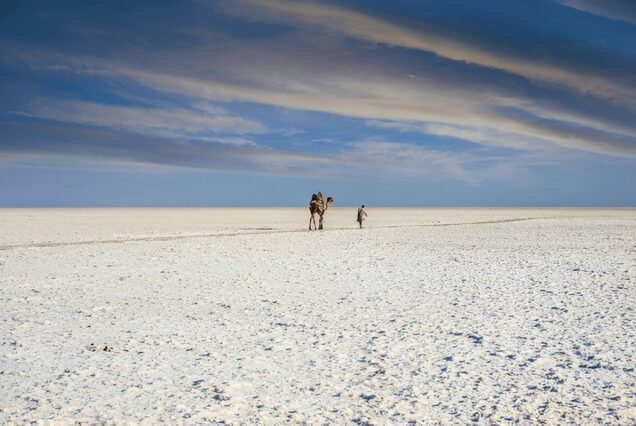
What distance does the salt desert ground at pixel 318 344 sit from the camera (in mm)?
5121

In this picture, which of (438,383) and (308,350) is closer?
(438,383)

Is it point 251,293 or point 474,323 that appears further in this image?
point 251,293

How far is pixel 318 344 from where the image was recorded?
23.5 ft

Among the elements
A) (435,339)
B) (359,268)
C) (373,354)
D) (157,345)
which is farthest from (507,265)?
(157,345)

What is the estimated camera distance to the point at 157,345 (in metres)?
7.18

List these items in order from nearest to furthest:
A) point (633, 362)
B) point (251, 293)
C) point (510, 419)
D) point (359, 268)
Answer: point (510, 419), point (633, 362), point (251, 293), point (359, 268)

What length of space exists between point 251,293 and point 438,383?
5.76 metres

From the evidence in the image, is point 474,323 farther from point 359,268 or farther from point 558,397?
point 359,268

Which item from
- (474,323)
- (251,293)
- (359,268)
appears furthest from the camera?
(359,268)

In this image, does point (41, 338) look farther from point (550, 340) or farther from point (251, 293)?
point (550, 340)

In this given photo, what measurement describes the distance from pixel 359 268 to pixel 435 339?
7254 millimetres

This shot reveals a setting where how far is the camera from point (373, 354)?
6.69m

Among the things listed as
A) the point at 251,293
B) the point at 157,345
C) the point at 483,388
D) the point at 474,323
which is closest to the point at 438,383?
the point at 483,388

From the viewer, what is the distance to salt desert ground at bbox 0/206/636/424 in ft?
16.8
